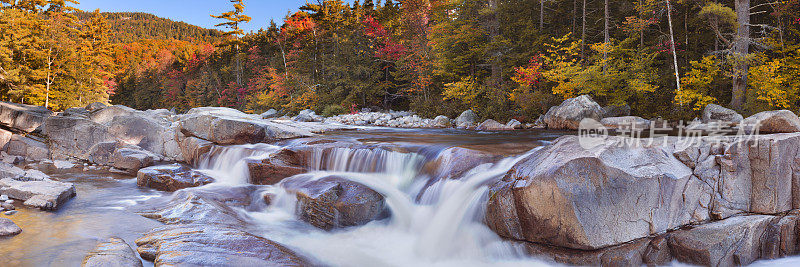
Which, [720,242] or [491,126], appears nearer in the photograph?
[720,242]

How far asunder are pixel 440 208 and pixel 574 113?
1052 centimetres

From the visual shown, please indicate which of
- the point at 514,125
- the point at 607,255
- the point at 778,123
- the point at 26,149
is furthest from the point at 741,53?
the point at 26,149

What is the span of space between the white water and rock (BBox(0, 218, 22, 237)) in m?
2.82

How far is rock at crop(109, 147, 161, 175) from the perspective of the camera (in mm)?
9320

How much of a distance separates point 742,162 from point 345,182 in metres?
5.21

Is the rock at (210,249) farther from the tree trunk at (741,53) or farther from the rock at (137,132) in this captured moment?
the tree trunk at (741,53)

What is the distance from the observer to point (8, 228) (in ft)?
14.8

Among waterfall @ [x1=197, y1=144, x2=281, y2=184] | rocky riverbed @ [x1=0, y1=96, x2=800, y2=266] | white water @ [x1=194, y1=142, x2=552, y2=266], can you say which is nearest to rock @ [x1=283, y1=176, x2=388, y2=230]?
rocky riverbed @ [x1=0, y1=96, x2=800, y2=266]

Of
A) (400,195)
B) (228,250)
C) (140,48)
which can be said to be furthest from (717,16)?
(140,48)

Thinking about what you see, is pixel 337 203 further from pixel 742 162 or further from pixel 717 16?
pixel 717 16

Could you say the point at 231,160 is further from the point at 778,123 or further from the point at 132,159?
the point at 778,123

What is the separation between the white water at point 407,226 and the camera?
4523mm

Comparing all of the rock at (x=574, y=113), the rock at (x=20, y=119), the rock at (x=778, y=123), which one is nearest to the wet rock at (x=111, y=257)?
the rock at (x=778, y=123)

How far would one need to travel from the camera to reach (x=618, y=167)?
12.9 ft
